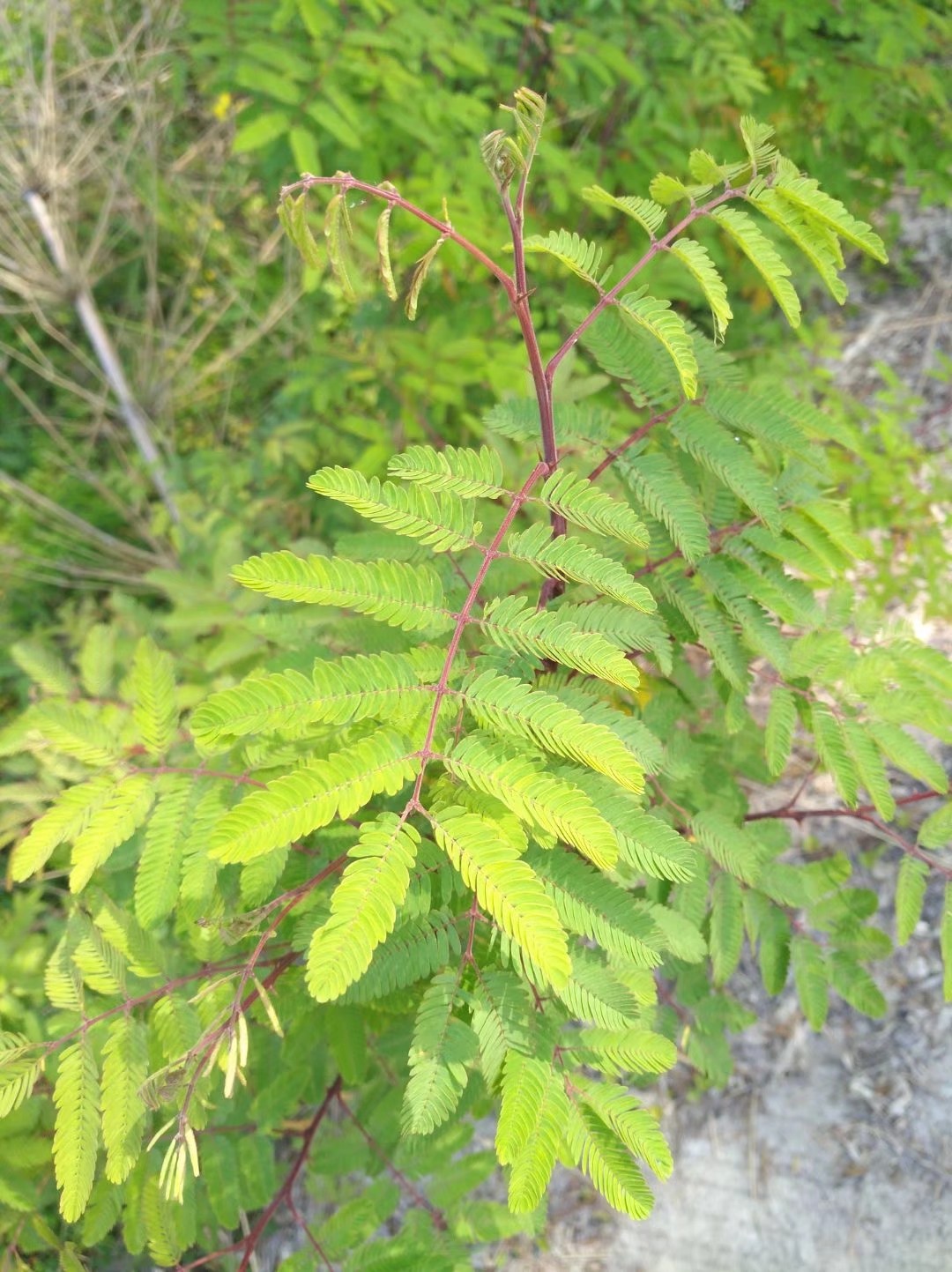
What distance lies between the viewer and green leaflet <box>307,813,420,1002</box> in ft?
3.06

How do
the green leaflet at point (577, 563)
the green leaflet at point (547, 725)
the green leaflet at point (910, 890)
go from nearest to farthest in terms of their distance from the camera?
the green leaflet at point (547, 725)
the green leaflet at point (577, 563)
the green leaflet at point (910, 890)

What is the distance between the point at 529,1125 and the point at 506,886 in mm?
387

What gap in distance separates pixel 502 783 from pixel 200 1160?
131 cm

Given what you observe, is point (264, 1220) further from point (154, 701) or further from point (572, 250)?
point (572, 250)

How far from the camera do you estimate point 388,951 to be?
4.16ft

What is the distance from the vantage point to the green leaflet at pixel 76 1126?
1240mm

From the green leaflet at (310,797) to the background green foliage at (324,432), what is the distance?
27cm

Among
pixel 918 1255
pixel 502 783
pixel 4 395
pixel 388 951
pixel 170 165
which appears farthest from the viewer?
pixel 4 395

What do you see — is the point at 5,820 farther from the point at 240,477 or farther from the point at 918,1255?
the point at 918,1255

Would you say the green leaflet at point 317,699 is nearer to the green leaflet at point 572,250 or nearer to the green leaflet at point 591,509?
the green leaflet at point 591,509

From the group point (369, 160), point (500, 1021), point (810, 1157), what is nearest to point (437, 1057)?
point (500, 1021)

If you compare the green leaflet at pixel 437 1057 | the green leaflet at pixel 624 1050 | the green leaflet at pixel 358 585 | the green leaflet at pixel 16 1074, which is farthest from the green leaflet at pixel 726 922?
the green leaflet at pixel 16 1074

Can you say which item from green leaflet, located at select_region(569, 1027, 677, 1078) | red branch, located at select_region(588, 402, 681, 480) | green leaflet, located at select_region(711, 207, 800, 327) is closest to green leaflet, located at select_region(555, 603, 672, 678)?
red branch, located at select_region(588, 402, 681, 480)

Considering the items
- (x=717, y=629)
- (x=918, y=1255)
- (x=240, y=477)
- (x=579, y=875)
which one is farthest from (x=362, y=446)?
(x=918, y=1255)
